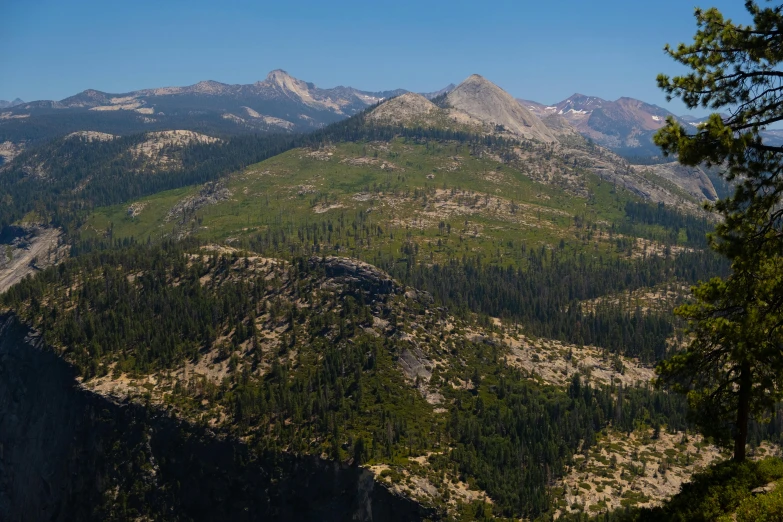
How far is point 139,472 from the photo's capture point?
16050 centimetres

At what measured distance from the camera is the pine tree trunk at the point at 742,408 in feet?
123

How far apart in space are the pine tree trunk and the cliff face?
94.2 m

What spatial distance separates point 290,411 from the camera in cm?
15588

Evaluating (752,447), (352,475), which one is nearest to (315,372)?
(352,475)

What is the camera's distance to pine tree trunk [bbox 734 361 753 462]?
37.5 metres

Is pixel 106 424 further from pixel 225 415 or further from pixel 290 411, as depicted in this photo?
pixel 290 411

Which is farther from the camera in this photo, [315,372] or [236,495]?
[315,372]

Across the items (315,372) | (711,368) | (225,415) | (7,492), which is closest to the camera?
(711,368)

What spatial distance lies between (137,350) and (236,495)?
234 feet

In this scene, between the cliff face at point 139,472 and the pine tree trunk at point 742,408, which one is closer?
the pine tree trunk at point 742,408

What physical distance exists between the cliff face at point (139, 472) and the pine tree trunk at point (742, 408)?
9423 centimetres

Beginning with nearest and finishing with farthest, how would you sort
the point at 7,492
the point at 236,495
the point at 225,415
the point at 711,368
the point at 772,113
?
the point at 772,113 < the point at 711,368 < the point at 236,495 < the point at 225,415 < the point at 7,492

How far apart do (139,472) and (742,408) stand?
162771mm

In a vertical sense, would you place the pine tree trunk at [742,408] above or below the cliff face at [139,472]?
above
